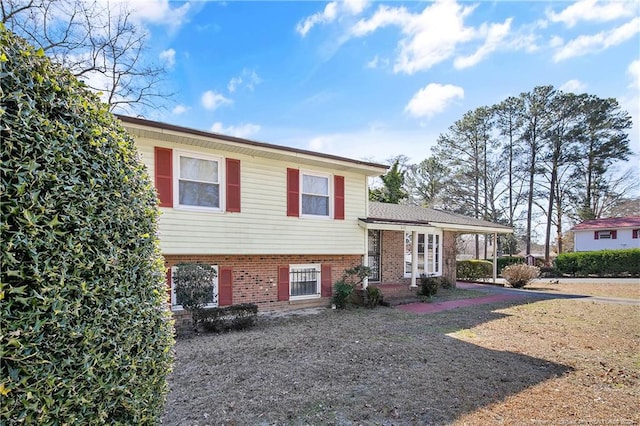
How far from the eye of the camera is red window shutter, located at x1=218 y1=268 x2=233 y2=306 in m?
9.11

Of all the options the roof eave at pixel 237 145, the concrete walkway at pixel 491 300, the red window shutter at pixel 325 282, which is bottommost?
the concrete walkway at pixel 491 300

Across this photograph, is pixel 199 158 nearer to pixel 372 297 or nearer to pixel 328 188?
pixel 328 188

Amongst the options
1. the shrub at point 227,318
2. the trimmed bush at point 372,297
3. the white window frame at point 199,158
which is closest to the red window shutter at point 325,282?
the trimmed bush at point 372,297

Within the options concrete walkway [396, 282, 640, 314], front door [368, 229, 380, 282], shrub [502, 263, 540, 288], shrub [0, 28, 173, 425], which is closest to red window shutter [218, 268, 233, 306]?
concrete walkway [396, 282, 640, 314]

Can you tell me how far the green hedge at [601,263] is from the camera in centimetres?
2172

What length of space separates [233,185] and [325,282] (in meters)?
4.52

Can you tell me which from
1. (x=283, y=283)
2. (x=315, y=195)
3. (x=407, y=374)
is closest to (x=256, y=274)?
(x=283, y=283)

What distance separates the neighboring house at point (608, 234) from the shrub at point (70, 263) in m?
36.6

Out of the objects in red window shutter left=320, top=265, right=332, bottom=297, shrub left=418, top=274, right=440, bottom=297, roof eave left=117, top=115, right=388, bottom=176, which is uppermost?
roof eave left=117, top=115, right=388, bottom=176

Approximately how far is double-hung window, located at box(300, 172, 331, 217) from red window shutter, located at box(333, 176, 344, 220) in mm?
200

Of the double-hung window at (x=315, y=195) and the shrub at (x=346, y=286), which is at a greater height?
the double-hung window at (x=315, y=195)

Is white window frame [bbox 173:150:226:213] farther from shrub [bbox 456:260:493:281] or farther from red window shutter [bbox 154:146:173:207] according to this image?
shrub [bbox 456:260:493:281]

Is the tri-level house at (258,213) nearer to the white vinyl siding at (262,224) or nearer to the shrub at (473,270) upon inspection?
the white vinyl siding at (262,224)

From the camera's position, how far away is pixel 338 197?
10945 millimetres
